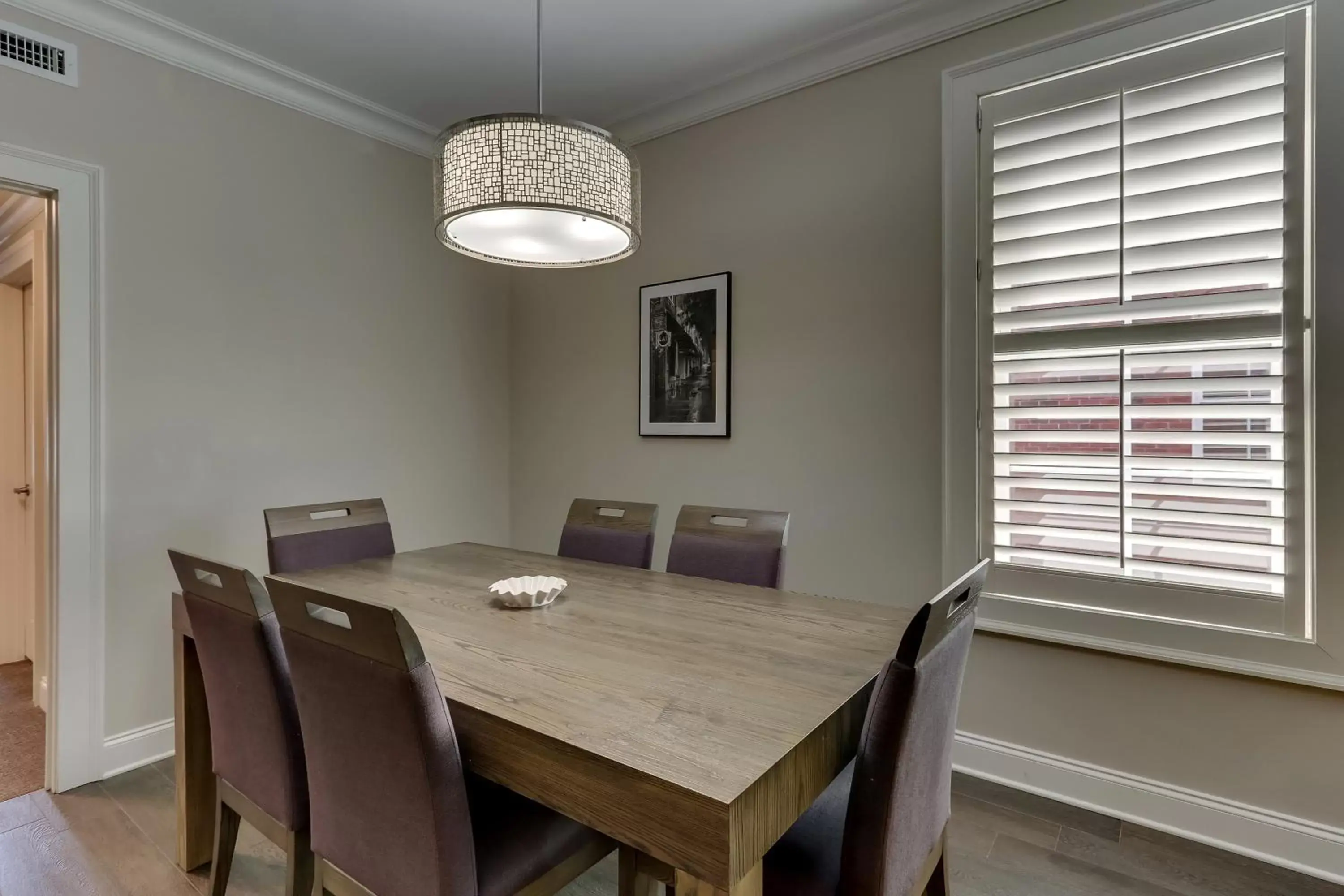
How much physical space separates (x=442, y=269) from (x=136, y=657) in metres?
2.18

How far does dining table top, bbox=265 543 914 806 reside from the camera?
974 millimetres

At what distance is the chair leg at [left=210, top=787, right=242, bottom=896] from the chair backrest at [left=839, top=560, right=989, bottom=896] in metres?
1.44

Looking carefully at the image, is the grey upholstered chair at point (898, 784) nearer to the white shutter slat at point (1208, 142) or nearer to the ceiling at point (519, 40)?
the white shutter slat at point (1208, 142)

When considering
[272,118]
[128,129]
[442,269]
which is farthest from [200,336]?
[442,269]

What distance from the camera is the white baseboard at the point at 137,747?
2.40 m

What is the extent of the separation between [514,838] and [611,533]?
1.36 m

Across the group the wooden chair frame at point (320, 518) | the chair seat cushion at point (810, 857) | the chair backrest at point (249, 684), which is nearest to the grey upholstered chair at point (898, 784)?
the chair seat cushion at point (810, 857)

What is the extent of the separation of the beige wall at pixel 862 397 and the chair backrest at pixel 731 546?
1.95 feet

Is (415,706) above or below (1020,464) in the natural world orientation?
below

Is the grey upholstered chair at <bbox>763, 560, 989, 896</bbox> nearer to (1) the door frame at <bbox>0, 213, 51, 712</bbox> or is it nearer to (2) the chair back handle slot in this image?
(2) the chair back handle slot

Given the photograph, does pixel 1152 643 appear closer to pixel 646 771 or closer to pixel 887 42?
pixel 646 771

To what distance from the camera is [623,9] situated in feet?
7.92

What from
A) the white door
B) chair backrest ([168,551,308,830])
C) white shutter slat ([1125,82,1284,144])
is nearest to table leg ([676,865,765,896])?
chair backrest ([168,551,308,830])

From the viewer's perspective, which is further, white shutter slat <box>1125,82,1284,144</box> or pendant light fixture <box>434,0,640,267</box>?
white shutter slat <box>1125,82,1284,144</box>
